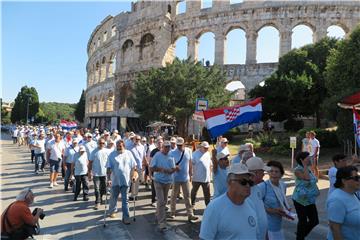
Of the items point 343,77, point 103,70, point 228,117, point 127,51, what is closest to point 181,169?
point 228,117

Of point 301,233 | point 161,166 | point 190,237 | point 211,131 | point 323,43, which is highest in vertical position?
point 323,43

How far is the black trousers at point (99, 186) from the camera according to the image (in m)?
10.4

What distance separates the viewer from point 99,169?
1025 centimetres

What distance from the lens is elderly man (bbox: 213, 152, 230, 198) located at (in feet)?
24.7

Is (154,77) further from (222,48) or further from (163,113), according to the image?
(222,48)

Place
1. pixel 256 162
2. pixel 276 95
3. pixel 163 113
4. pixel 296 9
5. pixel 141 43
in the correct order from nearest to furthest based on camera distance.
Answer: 1. pixel 256 162
2. pixel 163 113
3. pixel 276 95
4. pixel 296 9
5. pixel 141 43

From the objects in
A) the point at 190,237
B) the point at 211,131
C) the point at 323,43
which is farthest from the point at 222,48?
the point at 190,237

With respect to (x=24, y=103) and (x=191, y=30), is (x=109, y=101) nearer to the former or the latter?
(x=191, y=30)

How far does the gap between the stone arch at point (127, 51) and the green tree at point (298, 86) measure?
66.5 feet

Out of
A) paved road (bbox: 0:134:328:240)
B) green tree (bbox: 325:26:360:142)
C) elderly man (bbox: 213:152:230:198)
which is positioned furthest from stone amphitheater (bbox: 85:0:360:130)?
elderly man (bbox: 213:152:230:198)

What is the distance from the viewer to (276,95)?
31.1 meters

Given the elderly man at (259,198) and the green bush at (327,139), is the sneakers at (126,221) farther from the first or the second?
the green bush at (327,139)

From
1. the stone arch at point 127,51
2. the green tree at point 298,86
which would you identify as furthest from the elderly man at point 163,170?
the stone arch at point 127,51

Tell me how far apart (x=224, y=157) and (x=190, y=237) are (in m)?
1.81
